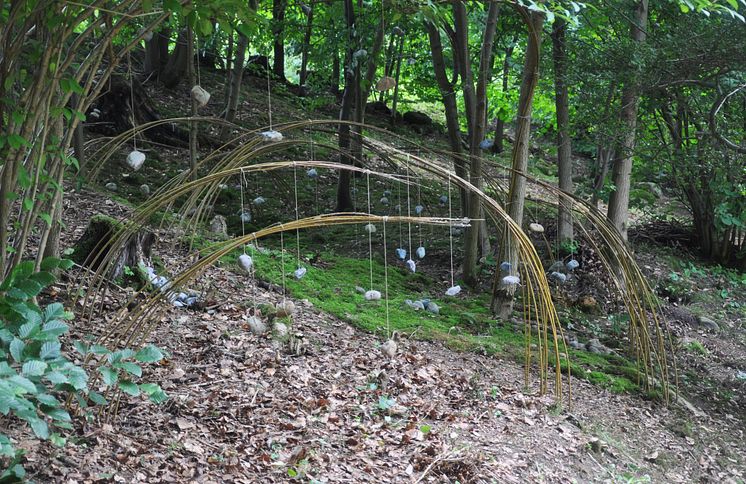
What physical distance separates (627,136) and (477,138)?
131 cm

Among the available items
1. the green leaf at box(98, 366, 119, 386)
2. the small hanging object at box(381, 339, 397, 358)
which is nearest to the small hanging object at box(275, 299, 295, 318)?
the small hanging object at box(381, 339, 397, 358)

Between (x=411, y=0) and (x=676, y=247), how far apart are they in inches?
241

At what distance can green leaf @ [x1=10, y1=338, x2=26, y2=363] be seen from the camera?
69.2 inches

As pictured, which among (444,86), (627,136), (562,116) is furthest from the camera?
(562,116)

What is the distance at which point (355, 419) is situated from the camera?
3.31 metres

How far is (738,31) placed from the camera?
439 centimetres

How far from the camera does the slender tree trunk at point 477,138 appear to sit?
5377 millimetres

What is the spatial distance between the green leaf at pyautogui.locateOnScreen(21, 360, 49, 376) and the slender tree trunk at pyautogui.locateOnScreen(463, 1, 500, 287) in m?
3.77

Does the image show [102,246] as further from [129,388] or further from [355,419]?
[129,388]

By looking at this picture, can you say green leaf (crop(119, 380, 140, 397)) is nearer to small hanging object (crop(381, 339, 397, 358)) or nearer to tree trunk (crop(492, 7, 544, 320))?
small hanging object (crop(381, 339, 397, 358))

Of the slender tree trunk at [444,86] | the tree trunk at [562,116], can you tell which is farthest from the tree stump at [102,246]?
the tree trunk at [562,116]

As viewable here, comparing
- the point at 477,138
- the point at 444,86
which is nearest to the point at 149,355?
the point at 477,138

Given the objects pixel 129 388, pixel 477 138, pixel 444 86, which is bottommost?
pixel 129 388

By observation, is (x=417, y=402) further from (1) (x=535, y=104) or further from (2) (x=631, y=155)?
(1) (x=535, y=104)
